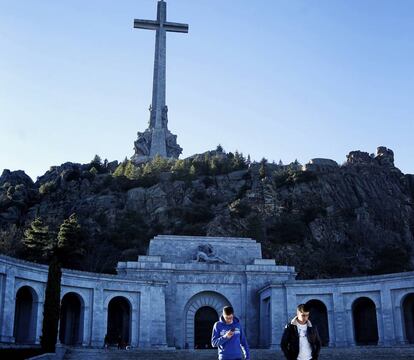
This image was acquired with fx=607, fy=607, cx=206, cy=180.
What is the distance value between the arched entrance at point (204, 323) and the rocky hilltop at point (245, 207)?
74.3 feet

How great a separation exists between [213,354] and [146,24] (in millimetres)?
61579

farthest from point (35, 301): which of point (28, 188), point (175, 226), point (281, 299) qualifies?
point (28, 188)

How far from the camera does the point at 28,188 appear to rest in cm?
9081

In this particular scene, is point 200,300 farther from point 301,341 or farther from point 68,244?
point 301,341

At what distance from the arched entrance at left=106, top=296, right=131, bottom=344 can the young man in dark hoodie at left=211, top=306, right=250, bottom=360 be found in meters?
33.2

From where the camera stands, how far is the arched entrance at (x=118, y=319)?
43875 millimetres

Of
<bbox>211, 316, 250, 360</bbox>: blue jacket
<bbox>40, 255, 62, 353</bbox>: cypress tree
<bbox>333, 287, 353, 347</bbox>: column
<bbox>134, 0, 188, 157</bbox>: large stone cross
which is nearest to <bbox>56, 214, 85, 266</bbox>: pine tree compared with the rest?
<bbox>40, 255, 62, 353</bbox>: cypress tree

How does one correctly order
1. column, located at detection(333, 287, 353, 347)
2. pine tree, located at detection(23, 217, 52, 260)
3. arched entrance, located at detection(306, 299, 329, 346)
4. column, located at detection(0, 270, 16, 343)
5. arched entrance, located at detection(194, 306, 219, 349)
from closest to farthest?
column, located at detection(0, 270, 16, 343) < column, located at detection(333, 287, 353, 347) < arched entrance, located at detection(194, 306, 219, 349) < arched entrance, located at detection(306, 299, 329, 346) < pine tree, located at detection(23, 217, 52, 260)

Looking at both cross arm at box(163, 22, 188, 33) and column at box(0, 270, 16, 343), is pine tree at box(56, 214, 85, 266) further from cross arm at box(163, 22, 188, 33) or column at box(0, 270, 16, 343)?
cross arm at box(163, 22, 188, 33)

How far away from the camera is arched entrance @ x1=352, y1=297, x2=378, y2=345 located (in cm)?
4444

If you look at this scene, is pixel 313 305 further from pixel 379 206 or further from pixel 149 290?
pixel 379 206

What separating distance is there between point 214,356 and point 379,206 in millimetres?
55921

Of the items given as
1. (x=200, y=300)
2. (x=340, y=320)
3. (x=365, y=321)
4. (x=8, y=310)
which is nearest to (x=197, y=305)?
(x=200, y=300)

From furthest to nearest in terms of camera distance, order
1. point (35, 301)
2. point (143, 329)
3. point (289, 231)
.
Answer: point (289, 231) < point (143, 329) < point (35, 301)
